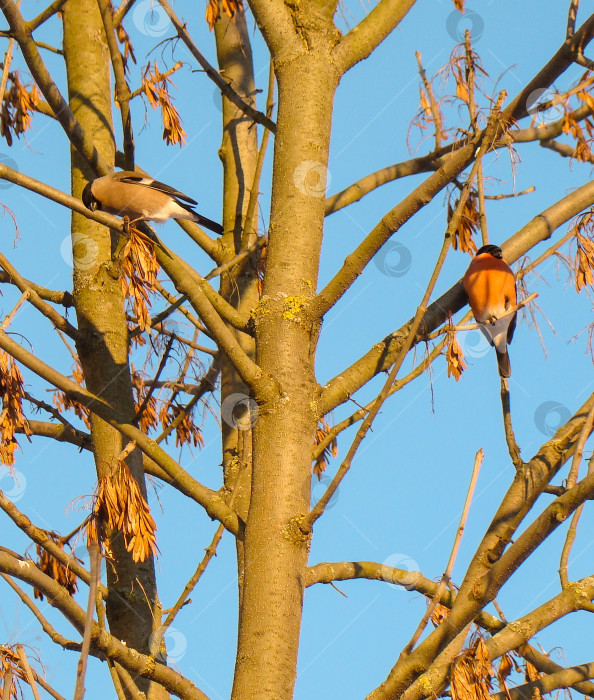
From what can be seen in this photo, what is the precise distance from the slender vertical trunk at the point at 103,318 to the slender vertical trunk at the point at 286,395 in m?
0.61

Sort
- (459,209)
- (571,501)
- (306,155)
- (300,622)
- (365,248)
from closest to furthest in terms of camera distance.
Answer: (571,501) < (459,209) < (300,622) < (365,248) < (306,155)

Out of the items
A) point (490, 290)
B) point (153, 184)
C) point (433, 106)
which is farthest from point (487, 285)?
point (153, 184)

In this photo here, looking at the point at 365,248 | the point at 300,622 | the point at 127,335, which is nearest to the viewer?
the point at 300,622

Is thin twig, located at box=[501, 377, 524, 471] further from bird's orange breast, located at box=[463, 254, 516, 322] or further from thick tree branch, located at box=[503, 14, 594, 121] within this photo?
thick tree branch, located at box=[503, 14, 594, 121]

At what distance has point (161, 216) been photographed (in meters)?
4.33

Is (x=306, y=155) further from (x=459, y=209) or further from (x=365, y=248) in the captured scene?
(x=459, y=209)

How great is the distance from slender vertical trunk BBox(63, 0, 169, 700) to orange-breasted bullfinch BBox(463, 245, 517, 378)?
124cm

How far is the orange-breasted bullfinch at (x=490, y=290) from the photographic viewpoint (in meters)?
2.66

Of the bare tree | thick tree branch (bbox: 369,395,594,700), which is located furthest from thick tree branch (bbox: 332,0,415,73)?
thick tree branch (bbox: 369,395,594,700)

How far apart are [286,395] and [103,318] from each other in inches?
52.6

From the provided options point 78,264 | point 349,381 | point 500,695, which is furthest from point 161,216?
point 500,695

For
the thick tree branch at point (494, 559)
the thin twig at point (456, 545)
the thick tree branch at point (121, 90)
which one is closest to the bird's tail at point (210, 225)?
the thick tree branch at point (121, 90)

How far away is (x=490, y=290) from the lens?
2914 millimetres

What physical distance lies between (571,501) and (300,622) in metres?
0.80
